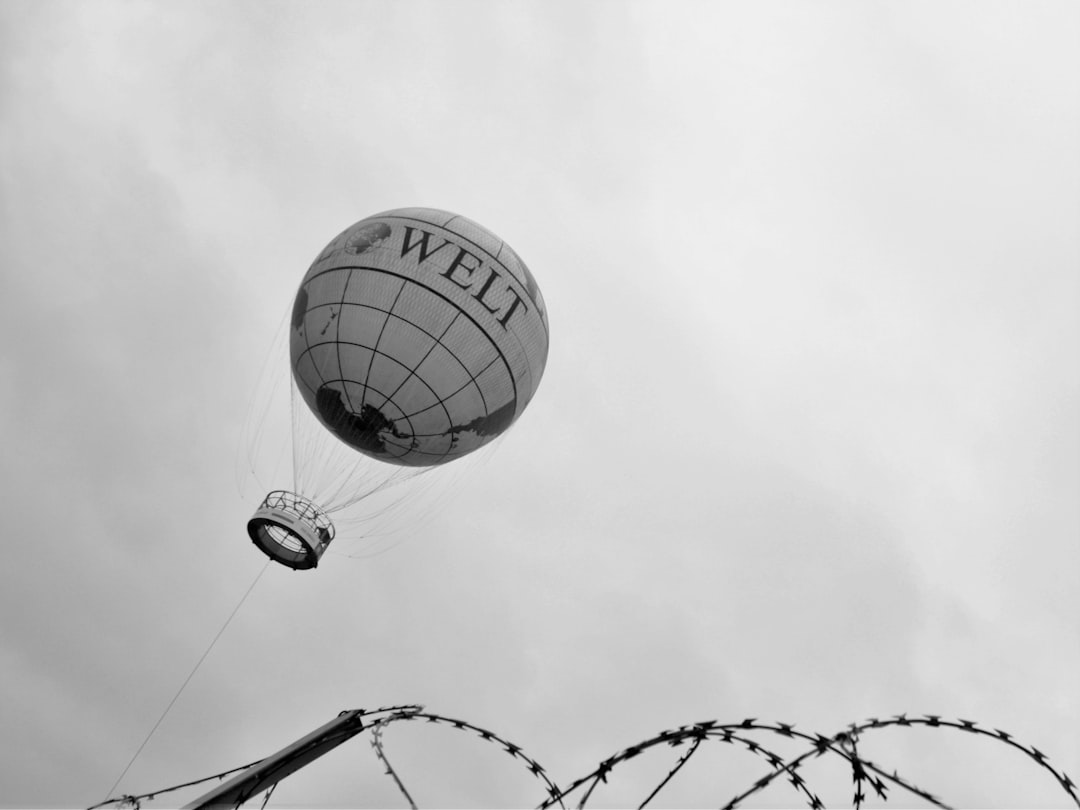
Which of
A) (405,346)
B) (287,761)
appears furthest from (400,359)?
(287,761)

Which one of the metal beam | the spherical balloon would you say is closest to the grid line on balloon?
the spherical balloon

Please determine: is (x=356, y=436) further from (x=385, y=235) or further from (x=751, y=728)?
(x=751, y=728)

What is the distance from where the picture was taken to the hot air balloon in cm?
2005

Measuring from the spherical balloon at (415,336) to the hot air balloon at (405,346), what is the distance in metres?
0.03

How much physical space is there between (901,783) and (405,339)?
51.1ft

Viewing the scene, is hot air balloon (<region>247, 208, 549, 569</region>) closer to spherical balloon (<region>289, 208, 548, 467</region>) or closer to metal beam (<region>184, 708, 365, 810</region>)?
spherical balloon (<region>289, 208, 548, 467</region>)

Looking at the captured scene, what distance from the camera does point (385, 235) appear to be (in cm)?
2111

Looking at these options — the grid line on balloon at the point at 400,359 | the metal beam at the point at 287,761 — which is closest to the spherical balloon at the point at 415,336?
the grid line on balloon at the point at 400,359

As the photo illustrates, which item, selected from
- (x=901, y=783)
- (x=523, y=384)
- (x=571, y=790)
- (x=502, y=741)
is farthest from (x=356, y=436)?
(x=901, y=783)

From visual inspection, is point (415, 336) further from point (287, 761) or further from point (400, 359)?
point (287, 761)

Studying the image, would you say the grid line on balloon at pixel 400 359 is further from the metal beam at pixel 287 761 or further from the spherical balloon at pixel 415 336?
the metal beam at pixel 287 761

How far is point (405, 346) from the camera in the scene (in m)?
19.9

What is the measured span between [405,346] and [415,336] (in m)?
0.31

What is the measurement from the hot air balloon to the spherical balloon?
0.10ft
